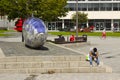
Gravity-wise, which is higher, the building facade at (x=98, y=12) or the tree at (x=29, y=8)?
the tree at (x=29, y=8)

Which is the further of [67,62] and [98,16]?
[98,16]

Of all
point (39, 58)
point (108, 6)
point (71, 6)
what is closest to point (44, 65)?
point (39, 58)

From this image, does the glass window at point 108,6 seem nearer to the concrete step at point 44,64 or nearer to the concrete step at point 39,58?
the concrete step at point 39,58

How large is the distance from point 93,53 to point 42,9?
19318mm

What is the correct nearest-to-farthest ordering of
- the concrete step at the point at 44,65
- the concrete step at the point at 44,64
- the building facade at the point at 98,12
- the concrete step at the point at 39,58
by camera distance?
the concrete step at the point at 44,65 < the concrete step at the point at 44,64 < the concrete step at the point at 39,58 < the building facade at the point at 98,12

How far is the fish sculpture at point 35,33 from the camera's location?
855 inches

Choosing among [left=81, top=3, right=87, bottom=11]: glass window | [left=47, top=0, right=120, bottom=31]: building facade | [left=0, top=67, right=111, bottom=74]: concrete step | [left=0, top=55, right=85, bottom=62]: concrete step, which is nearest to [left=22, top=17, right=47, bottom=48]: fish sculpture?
[left=0, top=55, right=85, bottom=62]: concrete step

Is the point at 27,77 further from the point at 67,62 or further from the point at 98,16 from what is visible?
the point at 98,16

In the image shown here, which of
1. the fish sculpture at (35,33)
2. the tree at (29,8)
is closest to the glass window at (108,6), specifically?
the tree at (29,8)

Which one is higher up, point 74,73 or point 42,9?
point 42,9

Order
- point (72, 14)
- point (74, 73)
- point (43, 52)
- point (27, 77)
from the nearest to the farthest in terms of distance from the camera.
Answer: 1. point (27, 77)
2. point (74, 73)
3. point (43, 52)
4. point (72, 14)

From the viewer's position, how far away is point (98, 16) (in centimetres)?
9756

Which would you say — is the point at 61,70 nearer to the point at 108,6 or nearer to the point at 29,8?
the point at 29,8

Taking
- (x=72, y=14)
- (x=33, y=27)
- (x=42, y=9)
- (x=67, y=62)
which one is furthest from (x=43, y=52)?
(x=72, y=14)
